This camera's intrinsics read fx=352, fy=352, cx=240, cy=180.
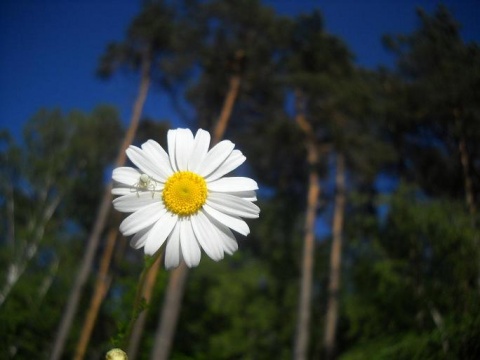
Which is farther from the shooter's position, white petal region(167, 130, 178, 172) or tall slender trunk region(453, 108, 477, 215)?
tall slender trunk region(453, 108, 477, 215)

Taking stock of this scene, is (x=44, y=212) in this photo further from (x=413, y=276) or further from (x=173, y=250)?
(x=173, y=250)

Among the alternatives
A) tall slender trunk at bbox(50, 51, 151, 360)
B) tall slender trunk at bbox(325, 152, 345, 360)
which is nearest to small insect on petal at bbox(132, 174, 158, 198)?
tall slender trunk at bbox(50, 51, 151, 360)


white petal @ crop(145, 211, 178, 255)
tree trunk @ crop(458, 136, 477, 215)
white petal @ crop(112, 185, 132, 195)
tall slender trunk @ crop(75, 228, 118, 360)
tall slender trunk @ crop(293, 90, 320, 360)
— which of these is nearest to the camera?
white petal @ crop(145, 211, 178, 255)

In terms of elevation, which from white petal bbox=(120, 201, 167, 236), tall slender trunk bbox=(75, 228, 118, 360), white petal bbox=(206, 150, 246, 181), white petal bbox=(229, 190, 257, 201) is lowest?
tall slender trunk bbox=(75, 228, 118, 360)

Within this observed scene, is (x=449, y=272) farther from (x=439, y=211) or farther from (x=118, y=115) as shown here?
(x=118, y=115)

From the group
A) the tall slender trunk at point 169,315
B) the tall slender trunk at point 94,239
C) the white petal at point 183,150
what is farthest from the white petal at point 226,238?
the tall slender trunk at point 94,239

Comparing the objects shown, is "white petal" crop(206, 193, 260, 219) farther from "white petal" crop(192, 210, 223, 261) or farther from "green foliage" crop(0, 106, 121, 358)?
"green foliage" crop(0, 106, 121, 358)

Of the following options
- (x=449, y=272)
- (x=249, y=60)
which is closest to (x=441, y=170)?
(x=449, y=272)

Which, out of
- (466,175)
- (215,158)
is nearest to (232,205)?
(215,158)
